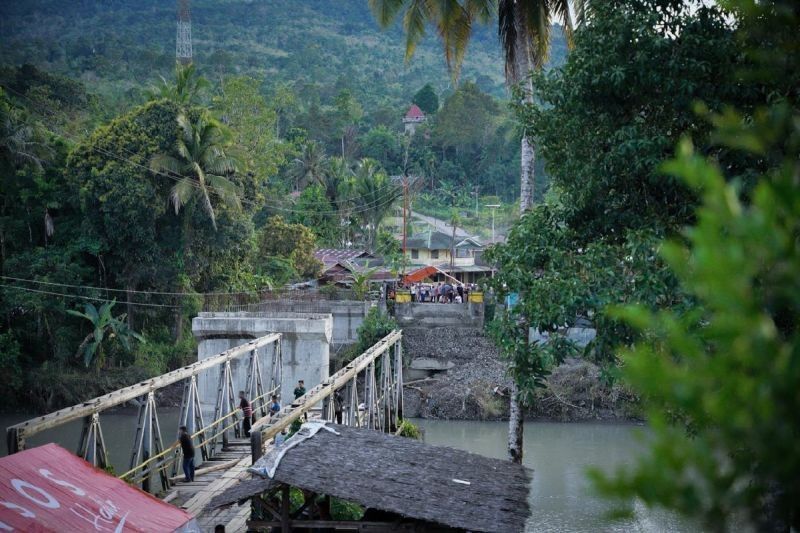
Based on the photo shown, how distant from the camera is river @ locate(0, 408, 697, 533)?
19172 mm

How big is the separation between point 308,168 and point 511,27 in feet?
124

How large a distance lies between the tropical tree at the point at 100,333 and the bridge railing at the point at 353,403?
11190 millimetres

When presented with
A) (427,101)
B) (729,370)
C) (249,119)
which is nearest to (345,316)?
(249,119)

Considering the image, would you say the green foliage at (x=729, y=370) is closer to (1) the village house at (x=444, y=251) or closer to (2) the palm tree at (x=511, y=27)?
(2) the palm tree at (x=511, y=27)

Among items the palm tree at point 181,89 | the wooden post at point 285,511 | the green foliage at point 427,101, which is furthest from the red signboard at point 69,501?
the green foliage at point 427,101

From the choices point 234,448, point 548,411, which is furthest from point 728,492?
point 548,411

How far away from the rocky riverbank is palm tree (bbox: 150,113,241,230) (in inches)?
349

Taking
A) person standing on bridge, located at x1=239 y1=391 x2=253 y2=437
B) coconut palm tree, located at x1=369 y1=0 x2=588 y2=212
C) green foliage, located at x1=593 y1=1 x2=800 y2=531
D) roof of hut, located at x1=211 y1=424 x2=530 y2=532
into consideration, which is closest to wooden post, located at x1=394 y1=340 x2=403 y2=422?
→ person standing on bridge, located at x1=239 y1=391 x2=253 y2=437

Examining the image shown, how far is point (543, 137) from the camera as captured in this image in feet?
40.5

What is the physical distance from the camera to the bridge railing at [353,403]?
1294cm

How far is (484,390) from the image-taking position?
30.9 meters

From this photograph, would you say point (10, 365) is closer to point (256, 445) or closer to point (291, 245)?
point (291, 245)

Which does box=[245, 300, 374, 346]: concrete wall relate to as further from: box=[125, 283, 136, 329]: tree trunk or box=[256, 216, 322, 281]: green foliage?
box=[256, 216, 322, 281]: green foliage

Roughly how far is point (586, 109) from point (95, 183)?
2316 cm
